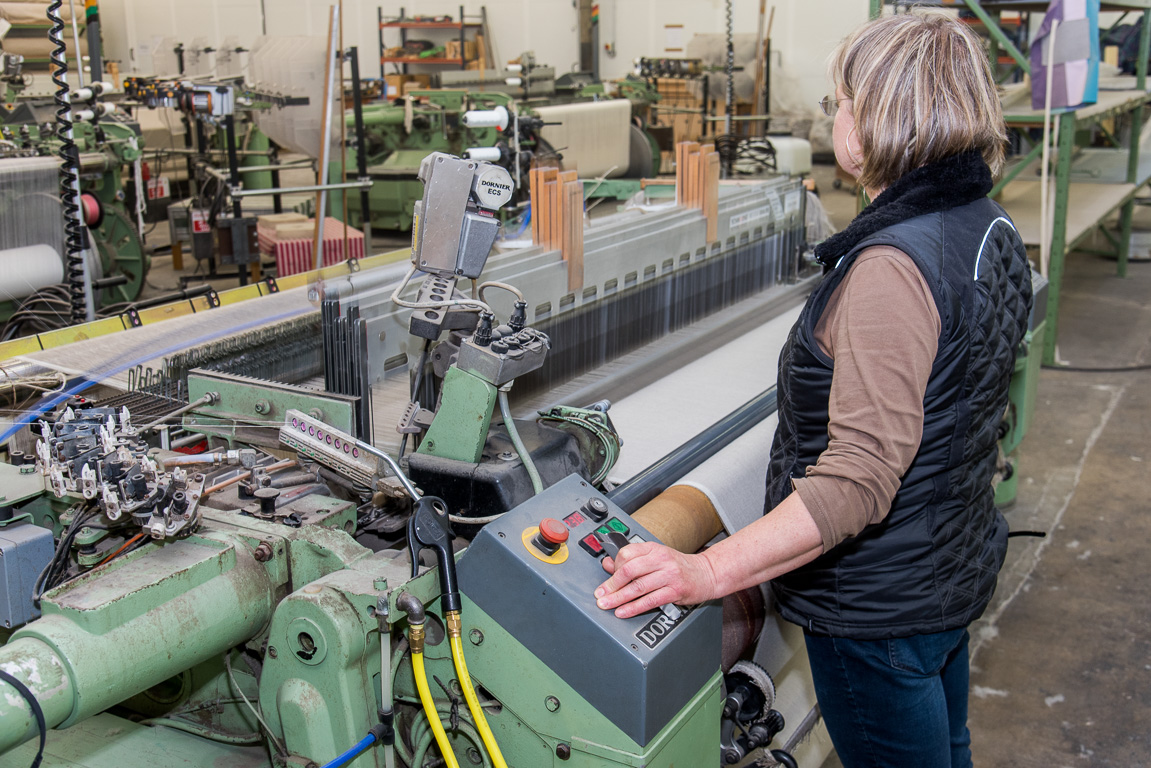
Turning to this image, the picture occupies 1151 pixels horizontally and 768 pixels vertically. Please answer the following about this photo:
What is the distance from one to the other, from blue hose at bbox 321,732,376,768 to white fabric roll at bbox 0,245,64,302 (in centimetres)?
360

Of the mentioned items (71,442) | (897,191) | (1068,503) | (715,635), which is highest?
(897,191)

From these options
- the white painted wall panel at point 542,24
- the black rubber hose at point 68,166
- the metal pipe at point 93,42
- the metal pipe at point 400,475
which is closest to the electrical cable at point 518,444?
the metal pipe at point 400,475

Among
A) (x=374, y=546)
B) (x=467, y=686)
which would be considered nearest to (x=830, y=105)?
(x=467, y=686)

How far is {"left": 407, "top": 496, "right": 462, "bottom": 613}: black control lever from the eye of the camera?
1.18 meters

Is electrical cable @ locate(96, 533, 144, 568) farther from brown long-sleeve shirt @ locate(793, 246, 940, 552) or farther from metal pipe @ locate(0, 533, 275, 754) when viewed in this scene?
brown long-sleeve shirt @ locate(793, 246, 940, 552)

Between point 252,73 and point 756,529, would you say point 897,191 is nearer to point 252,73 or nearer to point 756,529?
point 756,529

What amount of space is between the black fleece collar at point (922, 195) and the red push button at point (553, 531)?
0.44 m

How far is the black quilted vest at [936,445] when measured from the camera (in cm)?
109

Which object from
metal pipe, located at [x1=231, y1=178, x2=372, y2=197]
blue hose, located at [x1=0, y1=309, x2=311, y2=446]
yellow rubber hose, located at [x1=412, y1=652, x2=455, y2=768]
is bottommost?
yellow rubber hose, located at [x1=412, y1=652, x2=455, y2=768]

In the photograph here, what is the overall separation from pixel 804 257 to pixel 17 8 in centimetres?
499

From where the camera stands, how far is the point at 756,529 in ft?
3.52

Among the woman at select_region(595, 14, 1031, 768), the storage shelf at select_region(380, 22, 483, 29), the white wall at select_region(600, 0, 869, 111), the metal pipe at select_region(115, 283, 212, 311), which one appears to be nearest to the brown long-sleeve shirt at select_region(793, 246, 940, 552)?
the woman at select_region(595, 14, 1031, 768)

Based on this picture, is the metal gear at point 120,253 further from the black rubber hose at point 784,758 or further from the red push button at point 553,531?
the red push button at point 553,531

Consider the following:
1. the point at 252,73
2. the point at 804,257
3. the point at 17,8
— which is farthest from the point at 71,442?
the point at 17,8
